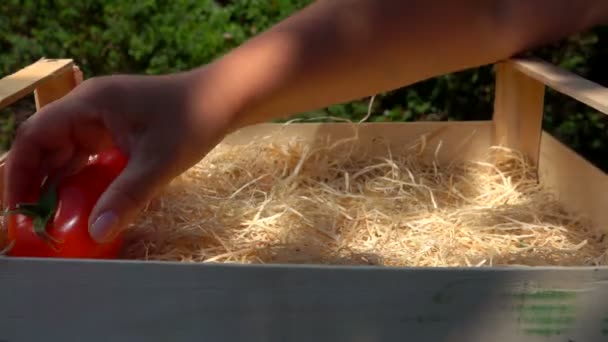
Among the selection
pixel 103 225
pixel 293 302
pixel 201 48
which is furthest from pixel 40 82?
pixel 201 48

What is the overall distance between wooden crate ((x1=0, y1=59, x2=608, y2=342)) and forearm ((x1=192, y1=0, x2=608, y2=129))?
244 millimetres

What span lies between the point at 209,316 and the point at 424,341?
0.24 meters

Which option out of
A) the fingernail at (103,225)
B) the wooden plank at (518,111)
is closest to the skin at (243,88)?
the fingernail at (103,225)

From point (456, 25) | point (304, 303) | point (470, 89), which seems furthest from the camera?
point (470, 89)

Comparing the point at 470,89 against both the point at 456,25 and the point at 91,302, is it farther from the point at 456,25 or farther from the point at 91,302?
the point at 91,302

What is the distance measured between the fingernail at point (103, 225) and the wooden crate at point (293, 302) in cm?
4

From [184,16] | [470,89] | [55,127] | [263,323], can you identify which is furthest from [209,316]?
[184,16]

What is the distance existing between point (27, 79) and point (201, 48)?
105 centimetres

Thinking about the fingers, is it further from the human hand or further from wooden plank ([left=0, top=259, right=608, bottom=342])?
wooden plank ([left=0, top=259, right=608, bottom=342])

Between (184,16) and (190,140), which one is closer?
(190,140)

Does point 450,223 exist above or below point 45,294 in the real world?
below

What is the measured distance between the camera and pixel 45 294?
87cm

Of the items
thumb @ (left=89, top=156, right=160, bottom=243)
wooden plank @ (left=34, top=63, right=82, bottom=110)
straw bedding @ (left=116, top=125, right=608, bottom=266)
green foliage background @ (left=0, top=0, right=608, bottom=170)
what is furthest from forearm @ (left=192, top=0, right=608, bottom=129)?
green foliage background @ (left=0, top=0, right=608, bottom=170)

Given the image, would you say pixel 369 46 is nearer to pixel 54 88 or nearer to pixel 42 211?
pixel 42 211
